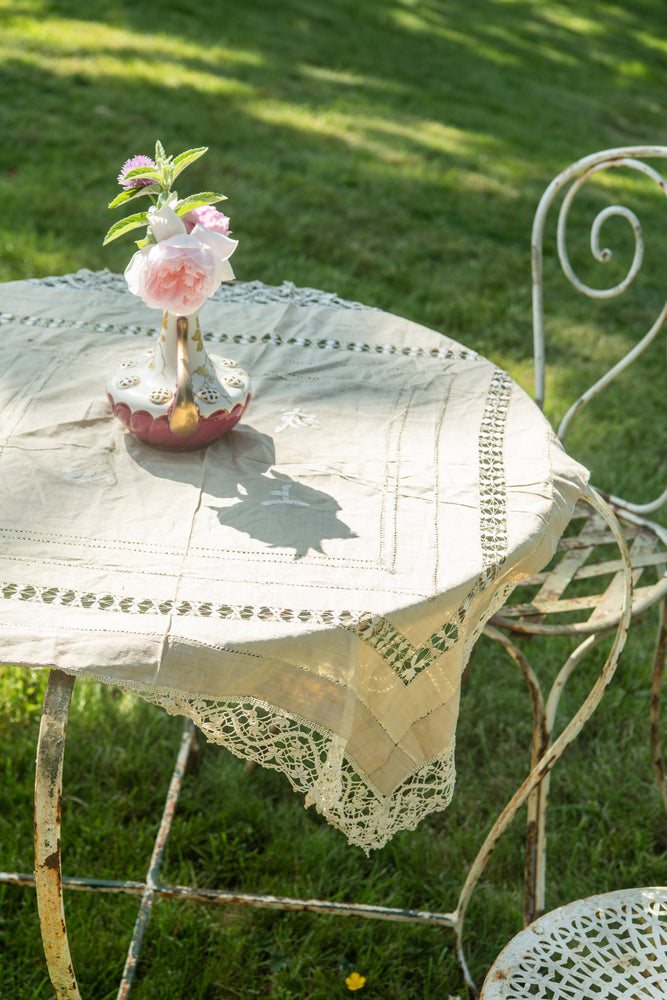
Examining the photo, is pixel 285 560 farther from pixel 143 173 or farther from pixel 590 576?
pixel 590 576

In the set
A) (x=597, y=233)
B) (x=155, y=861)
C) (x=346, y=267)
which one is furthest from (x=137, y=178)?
(x=346, y=267)

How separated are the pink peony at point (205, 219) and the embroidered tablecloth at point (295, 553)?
1.01 feet

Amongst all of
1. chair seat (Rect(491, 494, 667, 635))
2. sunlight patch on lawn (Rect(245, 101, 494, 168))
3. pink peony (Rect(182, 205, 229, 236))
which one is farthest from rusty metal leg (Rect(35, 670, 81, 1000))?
sunlight patch on lawn (Rect(245, 101, 494, 168))

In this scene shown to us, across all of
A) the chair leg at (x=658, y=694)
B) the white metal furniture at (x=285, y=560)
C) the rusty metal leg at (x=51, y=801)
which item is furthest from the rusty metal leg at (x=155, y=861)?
the chair leg at (x=658, y=694)

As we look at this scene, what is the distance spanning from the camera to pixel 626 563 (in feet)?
4.35

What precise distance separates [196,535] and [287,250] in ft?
10.2

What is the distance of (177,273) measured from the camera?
3.59ft

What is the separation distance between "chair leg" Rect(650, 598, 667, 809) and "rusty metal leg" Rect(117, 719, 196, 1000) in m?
0.98

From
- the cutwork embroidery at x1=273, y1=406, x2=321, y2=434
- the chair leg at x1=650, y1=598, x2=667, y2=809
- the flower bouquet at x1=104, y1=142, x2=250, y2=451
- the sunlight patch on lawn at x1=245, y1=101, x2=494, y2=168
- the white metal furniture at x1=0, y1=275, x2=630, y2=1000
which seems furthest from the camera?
the sunlight patch on lawn at x1=245, y1=101, x2=494, y2=168

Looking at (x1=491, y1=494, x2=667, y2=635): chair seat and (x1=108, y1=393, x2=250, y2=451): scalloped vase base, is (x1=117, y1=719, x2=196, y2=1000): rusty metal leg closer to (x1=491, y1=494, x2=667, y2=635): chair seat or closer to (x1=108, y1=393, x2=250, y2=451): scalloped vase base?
(x1=491, y1=494, x2=667, y2=635): chair seat

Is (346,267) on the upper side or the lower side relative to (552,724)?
lower

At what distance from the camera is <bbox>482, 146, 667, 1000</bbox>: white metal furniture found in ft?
3.81

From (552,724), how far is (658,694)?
0.44 metres

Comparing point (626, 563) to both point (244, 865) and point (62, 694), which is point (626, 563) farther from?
point (244, 865)
